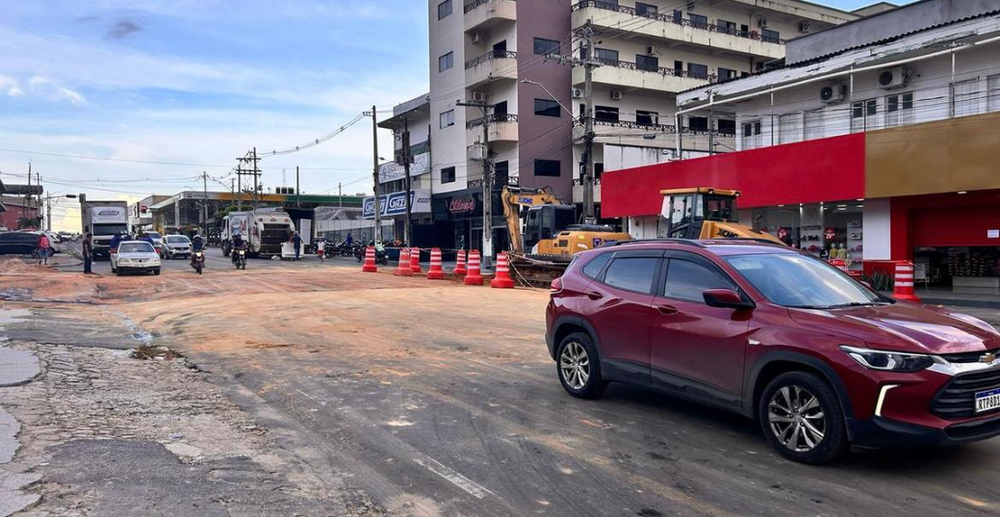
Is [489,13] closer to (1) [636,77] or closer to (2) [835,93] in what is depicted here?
(1) [636,77]

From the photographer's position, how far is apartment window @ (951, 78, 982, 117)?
75.0 feet

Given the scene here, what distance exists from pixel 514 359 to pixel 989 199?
56.4ft

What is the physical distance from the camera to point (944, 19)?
1026 inches

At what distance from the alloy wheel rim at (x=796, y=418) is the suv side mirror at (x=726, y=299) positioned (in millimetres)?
712

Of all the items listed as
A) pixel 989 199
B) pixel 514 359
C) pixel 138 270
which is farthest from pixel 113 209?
pixel 989 199

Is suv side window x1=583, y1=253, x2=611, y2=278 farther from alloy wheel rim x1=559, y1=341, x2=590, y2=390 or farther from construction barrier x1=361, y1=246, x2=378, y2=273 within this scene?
construction barrier x1=361, y1=246, x2=378, y2=273

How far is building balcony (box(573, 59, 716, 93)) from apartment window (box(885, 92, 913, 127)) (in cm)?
1974

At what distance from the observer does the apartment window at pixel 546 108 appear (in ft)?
152

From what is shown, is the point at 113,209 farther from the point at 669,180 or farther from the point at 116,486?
the point at 116,486

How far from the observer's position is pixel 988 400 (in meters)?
4.93

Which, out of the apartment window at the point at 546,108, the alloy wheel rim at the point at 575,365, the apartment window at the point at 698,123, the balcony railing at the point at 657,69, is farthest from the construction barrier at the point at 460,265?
the apartment window at the point at 698,123

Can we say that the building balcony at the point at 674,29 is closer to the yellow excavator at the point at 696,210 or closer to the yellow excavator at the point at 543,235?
the yellow excavator at the point at 543,235

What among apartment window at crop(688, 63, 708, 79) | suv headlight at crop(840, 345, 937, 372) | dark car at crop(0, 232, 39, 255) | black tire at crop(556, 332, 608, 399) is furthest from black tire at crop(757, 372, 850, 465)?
dark car at crop(0, 232, 39, 255)

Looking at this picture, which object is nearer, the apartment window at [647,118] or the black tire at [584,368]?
the black tire at [584,368]
